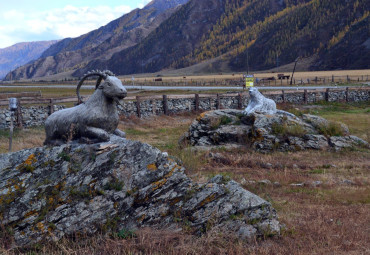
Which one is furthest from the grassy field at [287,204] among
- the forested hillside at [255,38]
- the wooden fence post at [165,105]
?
the forested hillside at [255,38]

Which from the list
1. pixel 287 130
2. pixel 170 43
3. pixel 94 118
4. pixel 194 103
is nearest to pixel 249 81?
pixel 194 103

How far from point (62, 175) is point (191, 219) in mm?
2110

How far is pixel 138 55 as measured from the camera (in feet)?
590

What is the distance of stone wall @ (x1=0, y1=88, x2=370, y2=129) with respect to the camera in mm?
18953

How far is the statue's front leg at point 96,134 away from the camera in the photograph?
5836 millimetres

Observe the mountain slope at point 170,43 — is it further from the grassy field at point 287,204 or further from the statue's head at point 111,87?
the statue's head at point 111,87

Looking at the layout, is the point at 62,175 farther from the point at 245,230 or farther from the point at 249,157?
the point at 249,157

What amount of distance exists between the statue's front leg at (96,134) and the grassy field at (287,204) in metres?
1.70

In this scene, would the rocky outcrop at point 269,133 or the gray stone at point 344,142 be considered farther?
the rocky outcrop at point 269,133

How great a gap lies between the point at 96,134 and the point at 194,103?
20.8 m

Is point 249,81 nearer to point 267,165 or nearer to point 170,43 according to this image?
point 267,165

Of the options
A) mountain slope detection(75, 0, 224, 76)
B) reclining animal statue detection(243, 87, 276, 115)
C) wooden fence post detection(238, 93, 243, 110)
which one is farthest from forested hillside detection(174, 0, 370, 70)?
reclining animal statue detection(243, 87, 276, 115)

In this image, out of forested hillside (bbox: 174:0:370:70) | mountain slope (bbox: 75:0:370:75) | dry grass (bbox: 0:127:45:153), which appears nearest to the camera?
dry grass (bbox: 0:127:45:153)

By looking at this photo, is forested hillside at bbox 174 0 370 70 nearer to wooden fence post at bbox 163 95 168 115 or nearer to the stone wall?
the stone wall
